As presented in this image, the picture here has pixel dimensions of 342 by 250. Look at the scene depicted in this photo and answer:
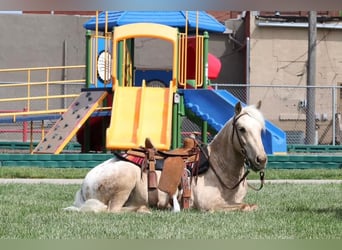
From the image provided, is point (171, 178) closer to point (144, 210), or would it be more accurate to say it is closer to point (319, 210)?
point (144, 210)

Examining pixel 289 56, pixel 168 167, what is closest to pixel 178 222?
pixel 168 167

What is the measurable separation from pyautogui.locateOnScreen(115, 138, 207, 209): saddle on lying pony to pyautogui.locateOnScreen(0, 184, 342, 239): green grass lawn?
11.0 inches

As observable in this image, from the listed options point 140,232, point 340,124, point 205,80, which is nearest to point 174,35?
point 205,80

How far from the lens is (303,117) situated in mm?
26422

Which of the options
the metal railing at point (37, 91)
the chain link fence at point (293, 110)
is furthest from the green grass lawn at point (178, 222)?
the chain link fence at point (293, 110)

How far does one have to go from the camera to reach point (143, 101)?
1349 centimetres

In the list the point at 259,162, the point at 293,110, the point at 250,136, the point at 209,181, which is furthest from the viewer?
the point at 293,110

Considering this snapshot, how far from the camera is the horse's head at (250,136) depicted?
6574mm

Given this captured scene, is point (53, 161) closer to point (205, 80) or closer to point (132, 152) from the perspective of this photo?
point (205, 80)

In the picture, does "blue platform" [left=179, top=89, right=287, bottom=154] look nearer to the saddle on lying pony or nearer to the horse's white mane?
the saddle on lying pony

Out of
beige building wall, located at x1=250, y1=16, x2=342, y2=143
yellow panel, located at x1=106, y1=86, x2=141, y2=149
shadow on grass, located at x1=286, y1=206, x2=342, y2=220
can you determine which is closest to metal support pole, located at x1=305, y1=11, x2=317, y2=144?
beige building wall, located at x1=250, y1=16, x2=342, y2=143

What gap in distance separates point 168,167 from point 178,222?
1.09m

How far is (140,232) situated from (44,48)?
23.9 metres

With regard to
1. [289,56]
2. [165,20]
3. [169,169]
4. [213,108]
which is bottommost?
[169,169]
